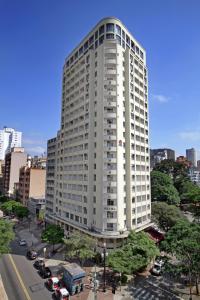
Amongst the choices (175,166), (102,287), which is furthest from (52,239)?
(175,166)

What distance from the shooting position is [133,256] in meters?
40.3

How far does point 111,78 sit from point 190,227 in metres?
37.0

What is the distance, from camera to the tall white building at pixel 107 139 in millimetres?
54275

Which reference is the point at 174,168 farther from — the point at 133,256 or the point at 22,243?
the point at 133,256

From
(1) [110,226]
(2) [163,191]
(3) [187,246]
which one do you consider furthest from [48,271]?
(2) [163,191]

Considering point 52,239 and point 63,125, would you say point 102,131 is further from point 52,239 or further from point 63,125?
point 52,239

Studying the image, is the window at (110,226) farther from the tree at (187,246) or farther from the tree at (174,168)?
the tree at (174,168)

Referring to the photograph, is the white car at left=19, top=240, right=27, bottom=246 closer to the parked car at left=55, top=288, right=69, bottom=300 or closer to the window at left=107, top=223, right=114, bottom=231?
the window at left=107, top=223, right=114, bottom=231

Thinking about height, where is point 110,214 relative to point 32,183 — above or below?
below

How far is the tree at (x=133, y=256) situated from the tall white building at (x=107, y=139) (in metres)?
7.81

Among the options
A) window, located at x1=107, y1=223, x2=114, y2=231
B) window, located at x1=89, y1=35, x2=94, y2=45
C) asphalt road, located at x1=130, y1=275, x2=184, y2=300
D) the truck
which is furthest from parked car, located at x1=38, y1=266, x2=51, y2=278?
window, located at x1=89, y1=35, x2=94, y2=45

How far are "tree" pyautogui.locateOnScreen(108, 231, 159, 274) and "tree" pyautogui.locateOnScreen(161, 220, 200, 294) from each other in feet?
15.9

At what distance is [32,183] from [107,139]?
207 feet

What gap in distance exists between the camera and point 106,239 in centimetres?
5169
